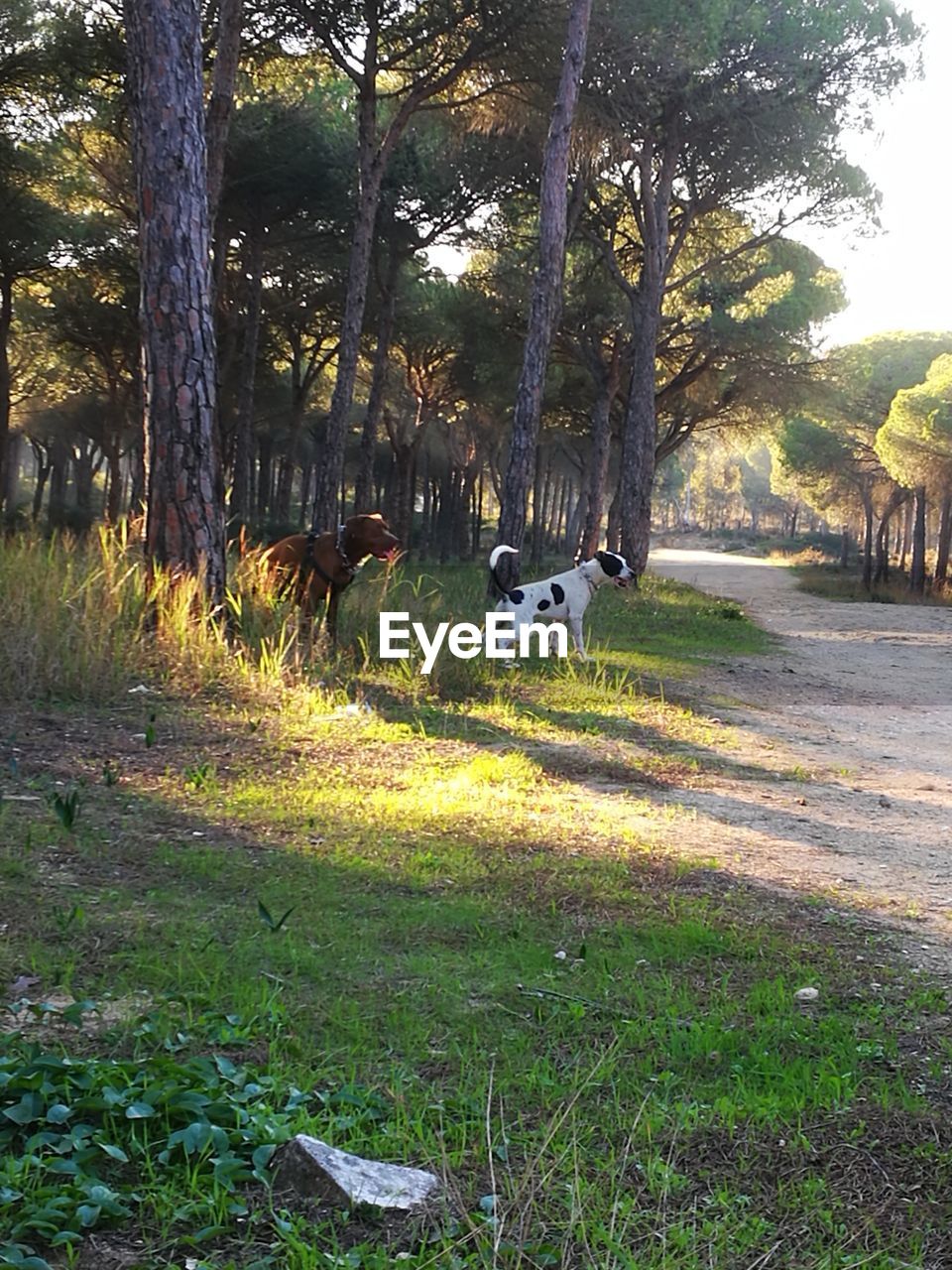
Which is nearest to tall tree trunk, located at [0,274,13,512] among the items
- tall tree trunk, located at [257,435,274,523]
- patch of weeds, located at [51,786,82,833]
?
tall tree trunk, located at [257,435,274,523]

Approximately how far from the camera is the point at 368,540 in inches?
386

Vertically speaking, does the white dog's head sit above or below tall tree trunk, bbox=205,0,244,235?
below

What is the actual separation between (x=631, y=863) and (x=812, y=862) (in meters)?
0.84

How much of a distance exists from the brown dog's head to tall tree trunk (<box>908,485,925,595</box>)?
28377 mm

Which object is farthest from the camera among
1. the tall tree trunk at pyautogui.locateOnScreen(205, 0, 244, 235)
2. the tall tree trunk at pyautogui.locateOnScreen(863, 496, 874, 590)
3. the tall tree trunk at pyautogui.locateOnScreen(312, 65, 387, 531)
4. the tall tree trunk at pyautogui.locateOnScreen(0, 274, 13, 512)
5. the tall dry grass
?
the tall tree trunk at pyautogui.locateOnScreen(863, 496, 874, 590)

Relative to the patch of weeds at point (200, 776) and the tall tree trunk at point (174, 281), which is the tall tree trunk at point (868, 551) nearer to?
the tall tree trunk at point (174, 281)

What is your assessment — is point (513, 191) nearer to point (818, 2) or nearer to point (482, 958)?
point (818, 2)

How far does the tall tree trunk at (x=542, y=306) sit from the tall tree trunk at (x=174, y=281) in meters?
6.03

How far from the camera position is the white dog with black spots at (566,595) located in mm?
10547

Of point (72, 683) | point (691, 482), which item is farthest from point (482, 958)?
point (691, 482)

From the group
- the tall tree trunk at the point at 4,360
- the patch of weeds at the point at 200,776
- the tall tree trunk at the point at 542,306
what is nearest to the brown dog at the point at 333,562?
the patch of weeds at the point at 200,776

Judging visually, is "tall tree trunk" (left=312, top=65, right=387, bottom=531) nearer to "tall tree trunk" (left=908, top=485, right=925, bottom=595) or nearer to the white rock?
the white rock

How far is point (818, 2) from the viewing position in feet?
63.4

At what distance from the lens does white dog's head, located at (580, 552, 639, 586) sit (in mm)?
10609
